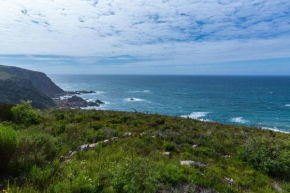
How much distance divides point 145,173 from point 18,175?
3.17 m

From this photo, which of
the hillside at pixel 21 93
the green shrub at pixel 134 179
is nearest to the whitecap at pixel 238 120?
the green shrub at pixel 134 179

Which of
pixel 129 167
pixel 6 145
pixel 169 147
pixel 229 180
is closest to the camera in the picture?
pixel 6 145

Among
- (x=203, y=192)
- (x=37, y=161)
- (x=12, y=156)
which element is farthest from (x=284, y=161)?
(x=12, y=156)

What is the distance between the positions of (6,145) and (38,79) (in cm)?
12696

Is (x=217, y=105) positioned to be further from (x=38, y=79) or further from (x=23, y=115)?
(x=38, y=79)

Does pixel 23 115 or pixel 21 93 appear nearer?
pixel 23 115

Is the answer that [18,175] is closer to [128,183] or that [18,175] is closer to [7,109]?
[128,183]

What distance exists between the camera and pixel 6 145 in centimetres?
399

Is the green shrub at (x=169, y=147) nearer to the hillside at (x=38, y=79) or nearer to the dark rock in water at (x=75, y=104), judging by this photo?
the dark rock in water at (x=75, y=104)

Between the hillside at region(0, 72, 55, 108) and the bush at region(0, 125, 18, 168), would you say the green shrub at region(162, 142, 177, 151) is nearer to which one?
the bush at region(0, 125, 18, 168)

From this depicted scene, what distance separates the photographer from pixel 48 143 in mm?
5383

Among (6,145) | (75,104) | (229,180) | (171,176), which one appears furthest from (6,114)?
(75,104)

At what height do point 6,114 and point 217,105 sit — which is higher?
point 6,114

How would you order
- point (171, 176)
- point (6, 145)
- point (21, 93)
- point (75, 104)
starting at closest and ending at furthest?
point (6, 145), point (171, 176), point (75, 104), point (21, 93)
